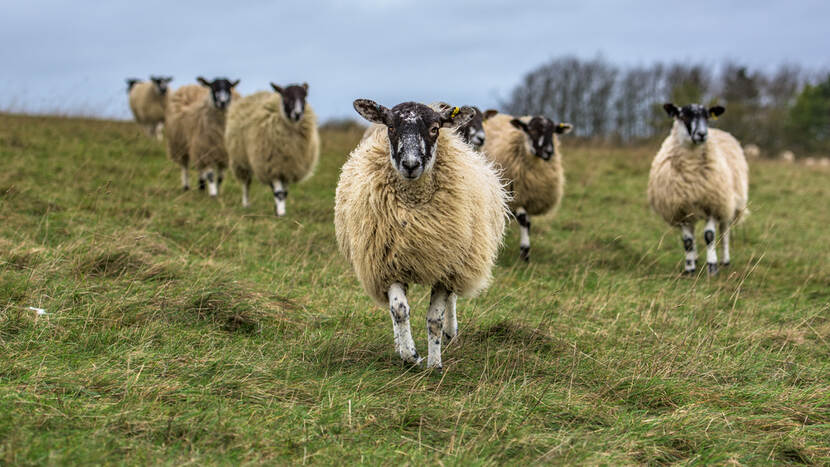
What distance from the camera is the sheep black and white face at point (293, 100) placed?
11.2 meters

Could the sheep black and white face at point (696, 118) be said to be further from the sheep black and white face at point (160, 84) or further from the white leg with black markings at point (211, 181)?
the sheep black and white face at point (160, 84)

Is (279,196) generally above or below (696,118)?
below

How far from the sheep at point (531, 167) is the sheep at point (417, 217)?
16.6 feet

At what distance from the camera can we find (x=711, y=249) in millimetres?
9023

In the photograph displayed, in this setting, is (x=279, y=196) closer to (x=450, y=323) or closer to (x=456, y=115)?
(x=450, y=323)

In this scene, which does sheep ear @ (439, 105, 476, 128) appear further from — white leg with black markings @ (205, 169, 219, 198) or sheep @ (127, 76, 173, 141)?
sheep @ (127, 76, 173, 141)

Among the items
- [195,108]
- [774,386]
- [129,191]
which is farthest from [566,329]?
[195,108]

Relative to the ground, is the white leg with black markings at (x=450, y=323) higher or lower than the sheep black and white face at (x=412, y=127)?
lower

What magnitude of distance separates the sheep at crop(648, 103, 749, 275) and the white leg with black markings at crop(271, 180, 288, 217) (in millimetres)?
5878

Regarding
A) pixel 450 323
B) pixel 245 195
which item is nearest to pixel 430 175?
pixel 450 323

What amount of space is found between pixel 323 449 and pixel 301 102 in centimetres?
867

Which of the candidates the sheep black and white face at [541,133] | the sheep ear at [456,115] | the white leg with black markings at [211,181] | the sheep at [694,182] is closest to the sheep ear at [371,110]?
the sheep ear at [456,115]

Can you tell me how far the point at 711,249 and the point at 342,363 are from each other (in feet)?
20.7

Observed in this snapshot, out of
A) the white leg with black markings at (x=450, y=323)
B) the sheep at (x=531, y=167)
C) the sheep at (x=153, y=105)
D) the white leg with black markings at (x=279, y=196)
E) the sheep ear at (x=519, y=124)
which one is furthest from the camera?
the sheep at (x=153, y=105)
